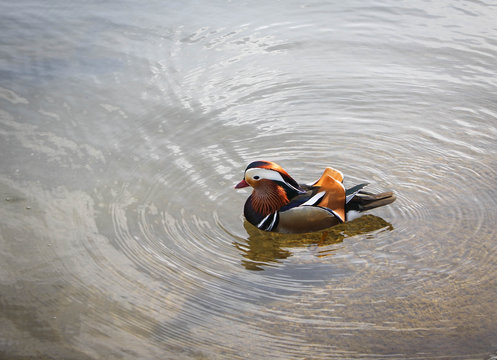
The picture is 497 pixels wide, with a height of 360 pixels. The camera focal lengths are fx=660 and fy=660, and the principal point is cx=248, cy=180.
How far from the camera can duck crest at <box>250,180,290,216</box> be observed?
22.5 ft

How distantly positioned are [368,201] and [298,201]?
0.73 meters

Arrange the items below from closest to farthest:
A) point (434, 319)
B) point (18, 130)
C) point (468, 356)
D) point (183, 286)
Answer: point (468, 356) → point (434, 319) → point (183, 286) → point (18, 130)

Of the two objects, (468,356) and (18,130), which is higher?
(18,130)

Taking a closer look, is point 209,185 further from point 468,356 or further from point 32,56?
point 32,56

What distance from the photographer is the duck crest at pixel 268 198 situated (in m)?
6.87

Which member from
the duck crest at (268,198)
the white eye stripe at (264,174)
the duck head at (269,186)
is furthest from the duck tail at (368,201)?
the white eye stripe at (264,174)

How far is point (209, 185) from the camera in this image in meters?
7.35

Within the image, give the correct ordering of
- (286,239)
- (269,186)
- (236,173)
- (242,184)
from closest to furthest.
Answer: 1. (286,239)
2. (269,186)
3. (242,184)
4. (236,173)

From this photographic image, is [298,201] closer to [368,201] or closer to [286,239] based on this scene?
[286,239]

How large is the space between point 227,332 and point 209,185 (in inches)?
90.1

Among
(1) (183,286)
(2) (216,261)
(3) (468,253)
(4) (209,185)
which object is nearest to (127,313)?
(1) (183,286)

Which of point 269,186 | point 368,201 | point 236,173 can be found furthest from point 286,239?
point 236,173

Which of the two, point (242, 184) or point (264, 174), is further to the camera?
point (242, 184)

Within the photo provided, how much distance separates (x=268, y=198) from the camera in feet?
22.7
